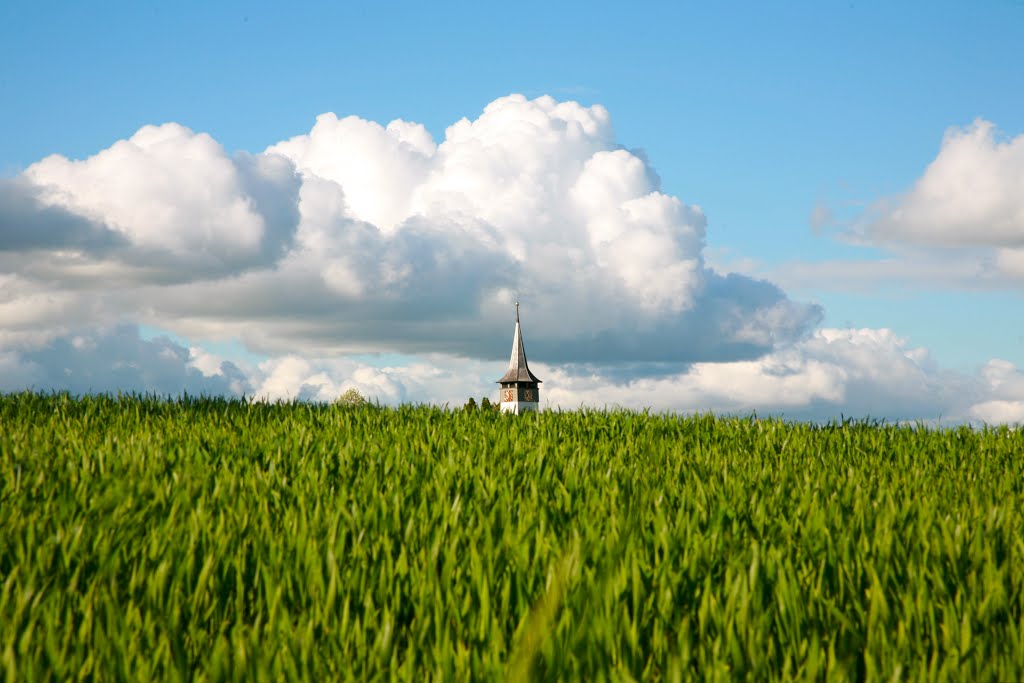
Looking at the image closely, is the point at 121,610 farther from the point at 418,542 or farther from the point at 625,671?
the point at 625,671

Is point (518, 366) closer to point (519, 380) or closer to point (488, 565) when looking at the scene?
point (519, 380)

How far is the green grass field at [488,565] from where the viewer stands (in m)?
3.04

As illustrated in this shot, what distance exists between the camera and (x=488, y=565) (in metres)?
3.81

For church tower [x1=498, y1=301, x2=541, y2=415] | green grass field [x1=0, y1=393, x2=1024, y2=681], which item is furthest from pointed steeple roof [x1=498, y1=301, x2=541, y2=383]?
green grass field [x1=0, y1=393, x2=1024, y2=681]

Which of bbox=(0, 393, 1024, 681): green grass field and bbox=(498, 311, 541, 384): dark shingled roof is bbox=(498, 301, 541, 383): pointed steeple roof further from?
bbox=(0, 393, 1024, 681): green grass field

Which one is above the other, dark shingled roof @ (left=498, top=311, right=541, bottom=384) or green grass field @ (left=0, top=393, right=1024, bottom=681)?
dark shingled roof @ (left=498, top=311, right=541, bottom=384)

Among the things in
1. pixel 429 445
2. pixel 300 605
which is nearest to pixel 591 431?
pixel 429 445

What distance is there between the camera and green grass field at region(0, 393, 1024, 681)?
120 inches

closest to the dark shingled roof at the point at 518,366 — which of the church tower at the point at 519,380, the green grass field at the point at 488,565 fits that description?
A: the church tower at the point at 519,380

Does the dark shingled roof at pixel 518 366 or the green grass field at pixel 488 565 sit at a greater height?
the dark shingled roof at pixel 518 366

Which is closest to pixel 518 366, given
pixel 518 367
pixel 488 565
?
pixel 518 367

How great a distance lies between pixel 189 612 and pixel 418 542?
1.22 m

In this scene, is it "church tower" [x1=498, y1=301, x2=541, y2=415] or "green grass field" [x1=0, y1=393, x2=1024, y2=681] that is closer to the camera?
"green grass field" [x1=0, y1=393, x2=1024, y2=681]

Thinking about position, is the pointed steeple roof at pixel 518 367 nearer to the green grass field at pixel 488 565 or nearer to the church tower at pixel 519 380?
the church tower at pixel 519 380
